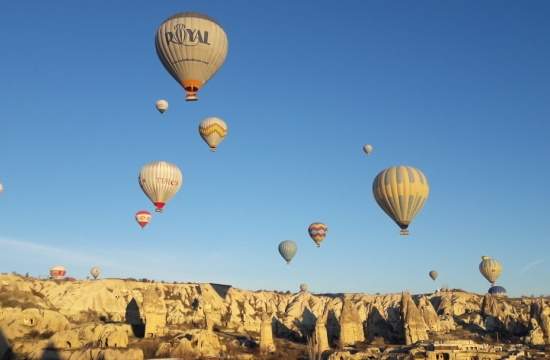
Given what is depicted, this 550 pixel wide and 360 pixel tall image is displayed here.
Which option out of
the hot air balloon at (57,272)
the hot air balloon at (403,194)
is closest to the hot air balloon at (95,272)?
the hot air balloon at (57,272)

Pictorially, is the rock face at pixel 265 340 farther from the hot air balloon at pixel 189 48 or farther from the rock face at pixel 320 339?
the hot air balloon at pixel 189 48

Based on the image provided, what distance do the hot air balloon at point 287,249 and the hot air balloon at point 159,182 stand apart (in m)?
36.7

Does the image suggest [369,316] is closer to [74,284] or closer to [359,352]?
[359,352]

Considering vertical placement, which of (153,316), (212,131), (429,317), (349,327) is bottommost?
(349,327)

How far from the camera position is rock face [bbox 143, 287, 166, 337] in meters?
93.6

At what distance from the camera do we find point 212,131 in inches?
3182

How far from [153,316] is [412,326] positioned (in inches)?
1780

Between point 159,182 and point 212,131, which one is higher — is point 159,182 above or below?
below

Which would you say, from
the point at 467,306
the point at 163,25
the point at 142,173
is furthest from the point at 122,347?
the point at 467,306

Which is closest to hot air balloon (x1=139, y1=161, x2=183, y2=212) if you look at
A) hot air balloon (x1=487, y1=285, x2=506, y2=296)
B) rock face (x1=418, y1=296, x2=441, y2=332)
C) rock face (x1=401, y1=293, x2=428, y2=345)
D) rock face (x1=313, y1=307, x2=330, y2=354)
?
rock face (x1=313, y1=307, x2=330, y2=354)

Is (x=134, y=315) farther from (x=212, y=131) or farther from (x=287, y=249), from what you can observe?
(x=212, y=131)

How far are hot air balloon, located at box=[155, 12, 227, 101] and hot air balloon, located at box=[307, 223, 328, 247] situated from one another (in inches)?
2131

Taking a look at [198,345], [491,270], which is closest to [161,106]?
[198,345]

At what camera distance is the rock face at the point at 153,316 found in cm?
9356
